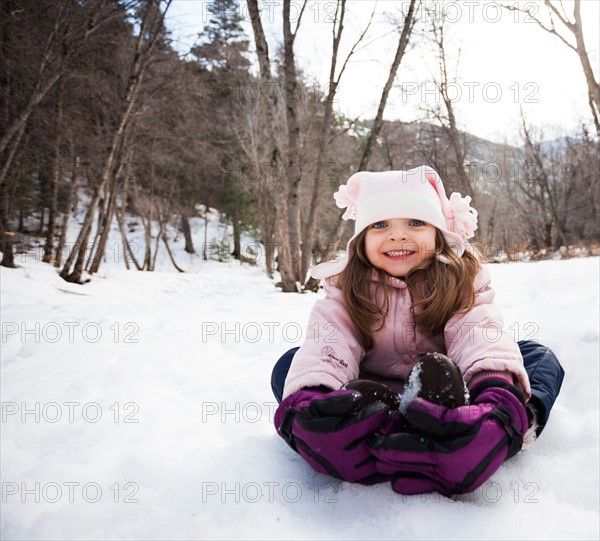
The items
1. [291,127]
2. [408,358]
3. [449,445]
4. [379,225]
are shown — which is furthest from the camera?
[291,127]

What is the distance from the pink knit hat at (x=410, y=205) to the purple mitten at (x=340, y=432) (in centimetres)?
72

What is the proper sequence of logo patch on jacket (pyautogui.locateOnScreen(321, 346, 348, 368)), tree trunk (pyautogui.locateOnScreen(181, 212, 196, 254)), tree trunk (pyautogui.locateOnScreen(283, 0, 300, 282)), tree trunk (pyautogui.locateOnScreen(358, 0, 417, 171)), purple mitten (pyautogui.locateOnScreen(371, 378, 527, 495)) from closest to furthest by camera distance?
1. purple mitten (pyautogui.locateOnScreen(371, 378, 527, 495))
2. logo patch on jacket (pyautogui.locateOnScreen(321, 346, 348, 368))
3. tree trunk (pyautogui.locateOnScreen(283, 0, 300, 282))
4. tree trunk (pyautogui.locateOnScreen(358, 0, 417, 171))
5. tree trunk (pyautogui.locateOnScreen(181, 212, 196, 254))

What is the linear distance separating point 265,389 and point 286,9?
6487 mm

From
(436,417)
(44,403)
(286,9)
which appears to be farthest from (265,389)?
(286,9)

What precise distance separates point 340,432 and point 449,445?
265 millimetres

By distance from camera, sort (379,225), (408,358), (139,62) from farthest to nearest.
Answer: (139,62)
(379,225)
(408,358)

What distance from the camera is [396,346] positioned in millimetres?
1606

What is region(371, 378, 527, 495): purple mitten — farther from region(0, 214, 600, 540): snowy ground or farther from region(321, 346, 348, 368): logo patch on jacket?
region(321, 346, 348, 368): logo patch on jacket

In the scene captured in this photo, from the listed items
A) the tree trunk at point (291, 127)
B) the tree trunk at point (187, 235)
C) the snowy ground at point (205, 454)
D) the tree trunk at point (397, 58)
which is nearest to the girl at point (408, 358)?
the snowy ground at point (205, 454)

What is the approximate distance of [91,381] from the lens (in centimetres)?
219

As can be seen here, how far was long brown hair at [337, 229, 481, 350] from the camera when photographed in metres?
1.53

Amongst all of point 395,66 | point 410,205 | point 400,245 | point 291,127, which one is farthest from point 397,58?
point 400,245

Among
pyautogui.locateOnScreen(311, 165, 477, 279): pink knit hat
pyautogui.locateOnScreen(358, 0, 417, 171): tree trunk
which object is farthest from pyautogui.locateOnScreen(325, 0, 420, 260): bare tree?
pyautogui.locateOnScreen(311, 165, 477, 279): pink knit hat

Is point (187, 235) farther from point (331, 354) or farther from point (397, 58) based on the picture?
point (331, 354)
